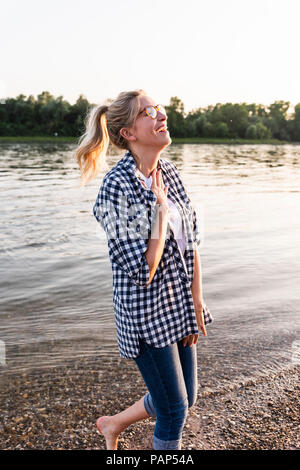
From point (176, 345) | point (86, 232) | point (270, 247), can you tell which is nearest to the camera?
point (176, 345)

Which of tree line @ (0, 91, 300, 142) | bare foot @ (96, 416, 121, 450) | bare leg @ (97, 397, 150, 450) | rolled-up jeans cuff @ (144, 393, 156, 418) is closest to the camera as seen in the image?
rolled-up jeans cuff @ (144, 393, 156, 418)

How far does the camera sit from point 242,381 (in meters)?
4.93

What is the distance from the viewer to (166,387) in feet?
9.41

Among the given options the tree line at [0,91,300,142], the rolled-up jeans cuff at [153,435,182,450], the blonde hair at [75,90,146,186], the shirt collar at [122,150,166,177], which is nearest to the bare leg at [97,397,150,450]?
the rolled-up jeans cuff at [153,435,182,450]

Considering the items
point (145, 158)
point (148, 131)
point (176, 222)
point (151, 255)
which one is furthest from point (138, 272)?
point (148, 131)

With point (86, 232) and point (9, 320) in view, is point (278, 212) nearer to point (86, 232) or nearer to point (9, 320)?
point (86, 232)

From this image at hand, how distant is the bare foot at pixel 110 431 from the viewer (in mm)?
A: 3531

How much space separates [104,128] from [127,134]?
24cm

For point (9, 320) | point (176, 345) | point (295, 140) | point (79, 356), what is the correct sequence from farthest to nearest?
point (295, 140), point (9, 320), point (79, 356), point (176, 345)

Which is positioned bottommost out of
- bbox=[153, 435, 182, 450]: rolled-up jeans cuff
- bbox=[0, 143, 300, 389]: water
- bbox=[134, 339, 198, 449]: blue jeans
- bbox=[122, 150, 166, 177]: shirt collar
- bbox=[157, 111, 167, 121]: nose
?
bbox=[0, 143, 300, 389]: water

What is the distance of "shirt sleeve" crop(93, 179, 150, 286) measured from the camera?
2.73m

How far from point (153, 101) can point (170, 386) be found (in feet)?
6.26

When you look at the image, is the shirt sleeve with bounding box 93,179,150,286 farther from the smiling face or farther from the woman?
the smiling face
